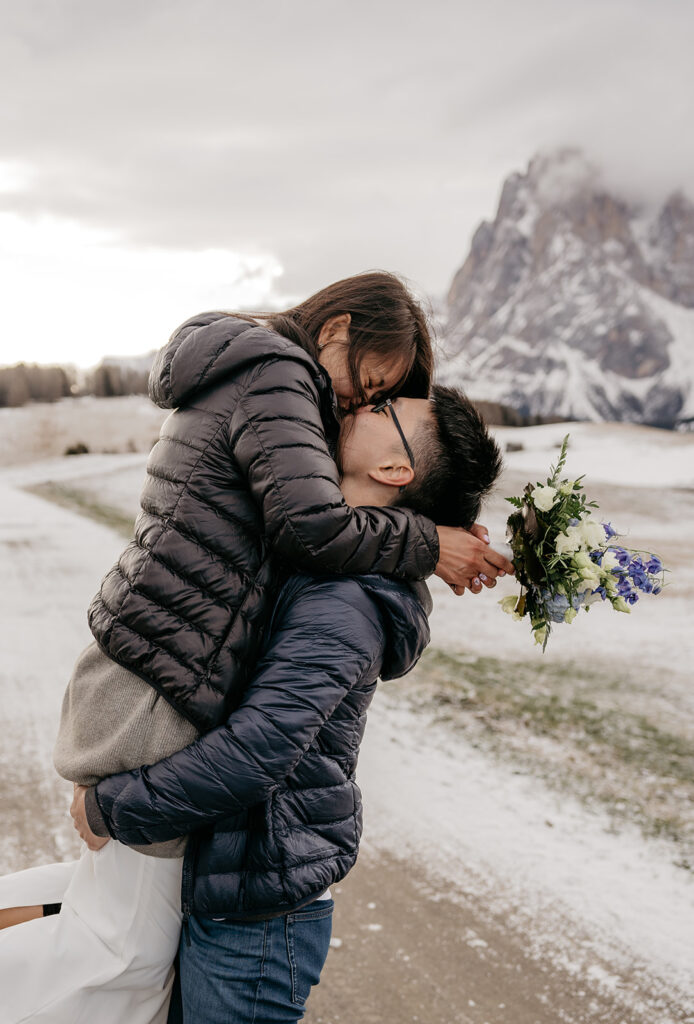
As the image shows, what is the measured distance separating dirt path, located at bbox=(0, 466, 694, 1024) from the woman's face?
2611 mm

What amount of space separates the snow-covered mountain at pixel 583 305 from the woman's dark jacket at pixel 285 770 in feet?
381

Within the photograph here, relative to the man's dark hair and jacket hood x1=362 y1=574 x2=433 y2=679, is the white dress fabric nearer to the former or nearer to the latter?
jacket hood x1=362 y1=574 x2=433 y2=679

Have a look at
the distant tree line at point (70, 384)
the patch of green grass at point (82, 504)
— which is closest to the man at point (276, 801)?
the patch of green grass at point (82, 504)

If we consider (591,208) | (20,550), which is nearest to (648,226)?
(591,208)

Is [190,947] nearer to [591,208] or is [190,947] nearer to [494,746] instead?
[494,746]

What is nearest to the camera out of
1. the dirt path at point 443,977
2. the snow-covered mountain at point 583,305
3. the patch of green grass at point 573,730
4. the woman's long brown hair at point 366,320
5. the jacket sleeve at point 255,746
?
the jacket sleeve at point 255,746

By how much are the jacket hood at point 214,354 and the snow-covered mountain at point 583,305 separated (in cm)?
11609

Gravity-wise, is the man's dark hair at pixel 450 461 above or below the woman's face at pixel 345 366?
below

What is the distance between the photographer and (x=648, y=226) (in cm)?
14788

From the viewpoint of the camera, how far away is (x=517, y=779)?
5.39 m

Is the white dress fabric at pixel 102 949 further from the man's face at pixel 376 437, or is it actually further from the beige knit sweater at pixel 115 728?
the man's face at pixel 376 437

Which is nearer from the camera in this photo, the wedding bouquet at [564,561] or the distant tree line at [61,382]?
the wedding bouquet at [564,561]

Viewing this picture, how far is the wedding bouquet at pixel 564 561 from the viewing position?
206 centimetres

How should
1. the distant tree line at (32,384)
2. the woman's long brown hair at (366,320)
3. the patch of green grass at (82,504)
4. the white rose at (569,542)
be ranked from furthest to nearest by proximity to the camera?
1. the distant tree line at (32,384)
2. the patch of green grass at (82,504)
3. the woman's long brown hair at (366,320)
4. the white rose at (569,542)
